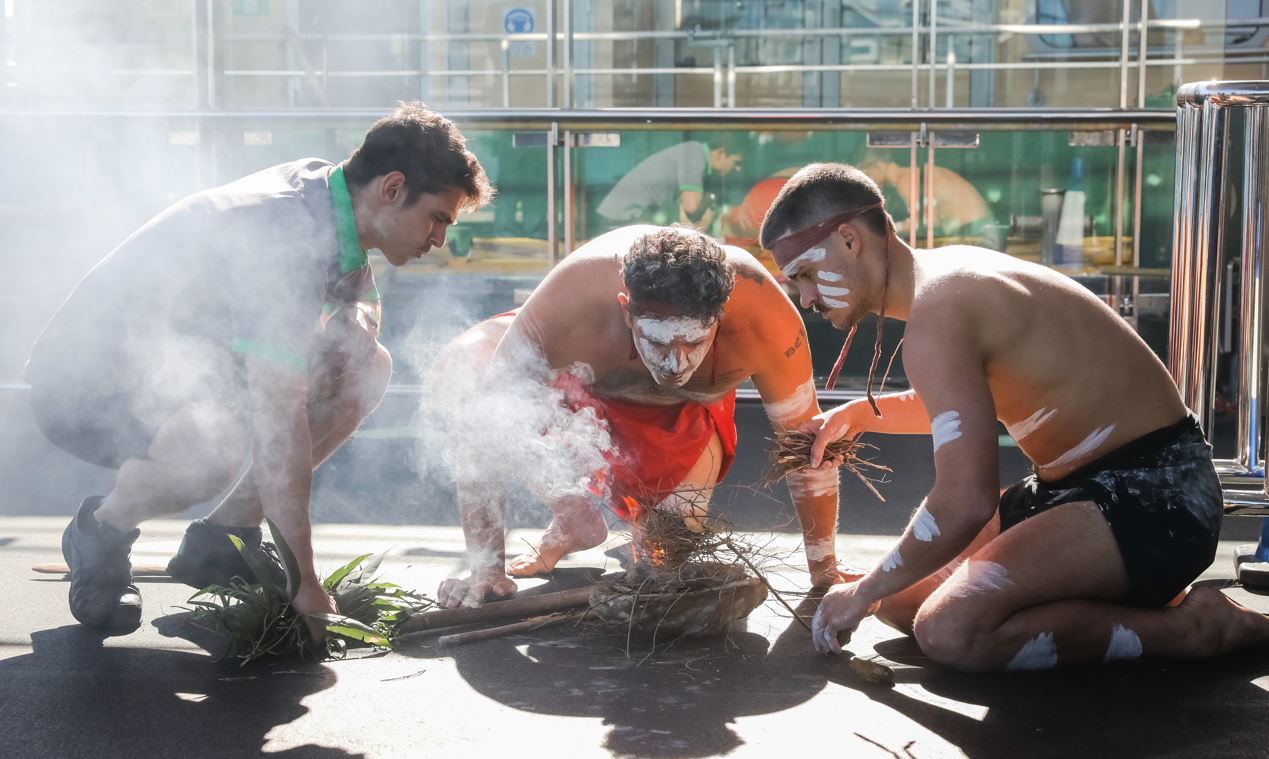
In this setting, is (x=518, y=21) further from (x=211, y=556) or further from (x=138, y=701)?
(x=138, y=701)

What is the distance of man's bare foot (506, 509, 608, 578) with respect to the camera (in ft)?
10.8

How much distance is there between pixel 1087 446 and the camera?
2.45 m

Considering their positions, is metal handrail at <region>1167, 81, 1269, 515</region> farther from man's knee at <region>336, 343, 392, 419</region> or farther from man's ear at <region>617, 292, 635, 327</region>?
man's knee at <region>336, 343, 392, 419</region>

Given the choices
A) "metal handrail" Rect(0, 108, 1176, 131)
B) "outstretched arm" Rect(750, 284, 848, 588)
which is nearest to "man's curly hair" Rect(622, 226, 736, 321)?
"outstretched arm" Rect(750, 284, 848, 588)

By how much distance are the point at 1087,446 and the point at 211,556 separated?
79.0 inches

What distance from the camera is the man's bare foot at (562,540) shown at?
3.29 metres

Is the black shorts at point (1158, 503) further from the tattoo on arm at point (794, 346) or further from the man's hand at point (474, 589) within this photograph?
the man's hand at point (474, 589)

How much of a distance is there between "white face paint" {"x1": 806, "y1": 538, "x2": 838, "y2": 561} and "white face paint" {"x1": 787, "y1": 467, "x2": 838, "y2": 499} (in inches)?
5.2

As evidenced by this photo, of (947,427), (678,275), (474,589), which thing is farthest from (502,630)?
(947,427)

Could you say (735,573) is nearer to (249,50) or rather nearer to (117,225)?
(117,225)

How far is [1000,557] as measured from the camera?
2.40 meters

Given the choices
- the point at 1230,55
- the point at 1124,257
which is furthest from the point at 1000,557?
the point at 1230,55

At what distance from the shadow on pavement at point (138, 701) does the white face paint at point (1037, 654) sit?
1315mm

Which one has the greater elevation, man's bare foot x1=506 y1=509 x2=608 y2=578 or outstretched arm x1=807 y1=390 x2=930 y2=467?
outstretched arm x1=807 y1=390 x2=930 y2=467
